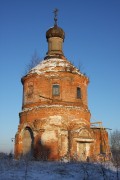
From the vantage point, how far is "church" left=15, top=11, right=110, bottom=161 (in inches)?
629

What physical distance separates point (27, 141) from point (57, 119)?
2494mm

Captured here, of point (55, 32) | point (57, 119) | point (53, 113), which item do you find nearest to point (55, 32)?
point (55, 32)

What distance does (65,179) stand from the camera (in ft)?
24.4

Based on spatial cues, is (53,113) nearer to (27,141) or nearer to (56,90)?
(56,90)

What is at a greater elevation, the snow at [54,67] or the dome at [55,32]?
the dome at [55,32]

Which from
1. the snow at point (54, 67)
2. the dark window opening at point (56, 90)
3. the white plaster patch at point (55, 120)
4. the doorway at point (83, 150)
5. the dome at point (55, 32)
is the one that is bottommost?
the doorway at point (83, 150)

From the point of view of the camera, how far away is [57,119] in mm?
16641

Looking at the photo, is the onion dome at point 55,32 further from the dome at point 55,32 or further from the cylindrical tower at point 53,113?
the cylindrical tower at point 53,113

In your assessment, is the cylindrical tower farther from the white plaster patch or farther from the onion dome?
the onion dome

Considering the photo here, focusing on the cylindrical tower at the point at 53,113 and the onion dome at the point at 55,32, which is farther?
the onion dome at the point at 55,32

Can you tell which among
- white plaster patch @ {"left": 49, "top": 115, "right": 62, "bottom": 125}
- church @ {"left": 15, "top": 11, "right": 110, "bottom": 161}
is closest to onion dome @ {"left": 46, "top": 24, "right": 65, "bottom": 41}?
church @ {"left": 15, "top": 11, "right": 110, "bottom": 161}

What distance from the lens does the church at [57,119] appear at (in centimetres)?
1597

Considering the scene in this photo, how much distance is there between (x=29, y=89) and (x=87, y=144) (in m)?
5.57

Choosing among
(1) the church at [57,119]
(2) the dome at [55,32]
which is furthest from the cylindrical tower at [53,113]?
(2) the dome at [55,32]
